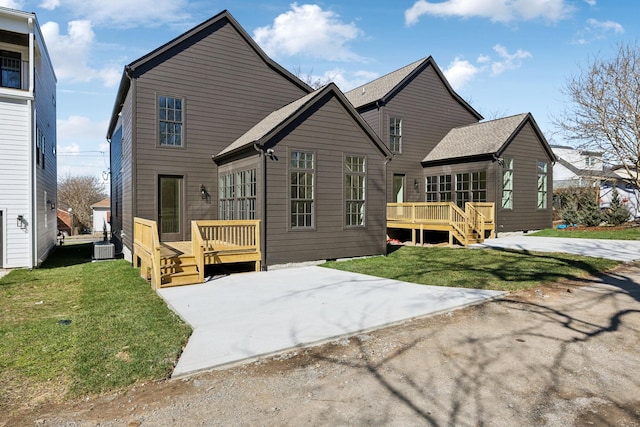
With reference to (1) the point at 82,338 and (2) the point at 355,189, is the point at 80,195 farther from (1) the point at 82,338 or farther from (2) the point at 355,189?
(1) the point at 82,338

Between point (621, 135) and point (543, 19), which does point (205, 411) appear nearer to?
point (543, 19)

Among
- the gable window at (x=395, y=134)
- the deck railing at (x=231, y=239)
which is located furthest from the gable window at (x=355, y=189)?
the gable window at (x=395, y=134)

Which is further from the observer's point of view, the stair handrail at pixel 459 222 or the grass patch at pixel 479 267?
the stair handrail at pixel 459 222

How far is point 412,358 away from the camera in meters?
4.41

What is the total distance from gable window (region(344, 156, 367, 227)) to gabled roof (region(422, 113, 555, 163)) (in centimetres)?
662

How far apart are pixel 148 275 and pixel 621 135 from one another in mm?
23742

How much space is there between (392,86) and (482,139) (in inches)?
182

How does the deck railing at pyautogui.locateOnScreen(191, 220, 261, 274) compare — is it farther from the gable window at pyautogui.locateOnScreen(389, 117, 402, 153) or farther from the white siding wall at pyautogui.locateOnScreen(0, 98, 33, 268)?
the gable window at pyautogui.locateOnScreen(389, 117, 402, 153)

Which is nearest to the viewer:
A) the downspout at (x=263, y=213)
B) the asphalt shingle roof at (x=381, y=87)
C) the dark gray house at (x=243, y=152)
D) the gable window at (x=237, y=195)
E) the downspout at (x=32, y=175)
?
the downspout at (x=263, y=213)

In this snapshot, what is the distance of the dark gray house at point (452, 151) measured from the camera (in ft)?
53.0

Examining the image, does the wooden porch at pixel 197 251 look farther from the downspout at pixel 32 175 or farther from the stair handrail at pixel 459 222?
the stair handrail at pixel 459 222

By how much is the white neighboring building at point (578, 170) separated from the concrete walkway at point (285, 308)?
57.2ft

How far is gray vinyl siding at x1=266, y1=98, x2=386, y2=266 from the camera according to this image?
1045 centimetres

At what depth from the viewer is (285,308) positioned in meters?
6.56
